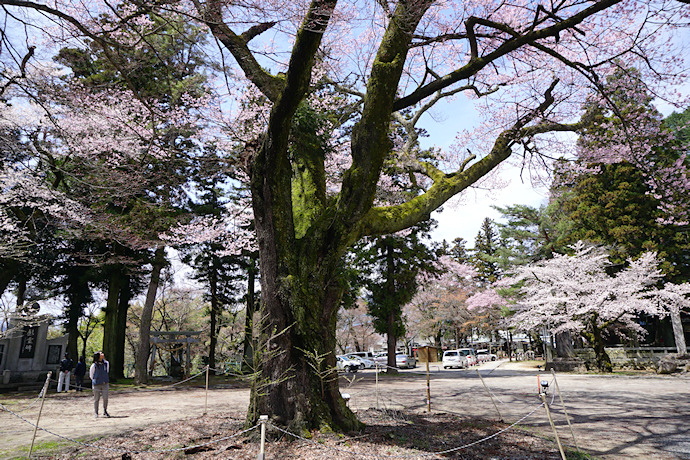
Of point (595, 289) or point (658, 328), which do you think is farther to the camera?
point (658, 328)

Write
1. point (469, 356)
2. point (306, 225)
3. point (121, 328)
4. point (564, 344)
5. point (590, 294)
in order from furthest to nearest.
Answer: point (469, 356)
point (564, 344)
point (121, 328)
point (590, 294)
point (306, 225)

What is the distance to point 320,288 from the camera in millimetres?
5254

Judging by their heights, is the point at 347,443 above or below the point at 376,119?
below

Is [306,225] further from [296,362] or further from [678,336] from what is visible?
[678,336]

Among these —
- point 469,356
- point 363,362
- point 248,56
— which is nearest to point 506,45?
point 248,56

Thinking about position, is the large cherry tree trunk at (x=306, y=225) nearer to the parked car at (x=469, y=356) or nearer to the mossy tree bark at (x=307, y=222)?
the mossy tree bark at (x=307, y=222)

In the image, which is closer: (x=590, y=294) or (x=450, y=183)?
(x=450, y=183)

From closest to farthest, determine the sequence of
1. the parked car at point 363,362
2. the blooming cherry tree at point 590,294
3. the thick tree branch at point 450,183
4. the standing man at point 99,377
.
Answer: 1. the thick tree branch at point 450,183
2. the standing man at point 99,377
3. the blooming cherry tree at point 590,294
4. the parked car at point 363,362

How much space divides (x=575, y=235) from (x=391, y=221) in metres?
19.9

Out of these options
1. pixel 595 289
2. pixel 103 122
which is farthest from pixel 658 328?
pixel 103 122

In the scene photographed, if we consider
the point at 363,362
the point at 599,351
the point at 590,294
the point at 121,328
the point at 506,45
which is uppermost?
the point at 506,45

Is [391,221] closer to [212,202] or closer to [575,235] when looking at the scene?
[212,202]

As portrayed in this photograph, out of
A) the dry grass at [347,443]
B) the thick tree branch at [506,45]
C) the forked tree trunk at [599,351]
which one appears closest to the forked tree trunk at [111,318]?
the dry grass at [347,443]

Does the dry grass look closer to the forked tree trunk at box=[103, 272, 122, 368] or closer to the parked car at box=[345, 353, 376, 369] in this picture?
the forked tree trunk at box=[103, 272, 122, 368]
